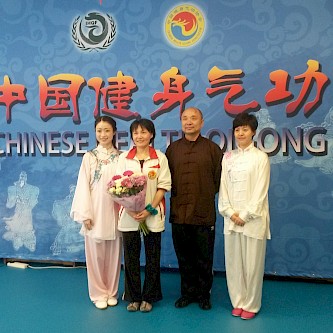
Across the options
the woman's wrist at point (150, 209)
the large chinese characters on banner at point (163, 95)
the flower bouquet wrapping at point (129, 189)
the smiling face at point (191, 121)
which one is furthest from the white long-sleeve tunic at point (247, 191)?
the large chinese characters on banner at point (163, 95)

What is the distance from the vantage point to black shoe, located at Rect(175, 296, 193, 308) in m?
3.16

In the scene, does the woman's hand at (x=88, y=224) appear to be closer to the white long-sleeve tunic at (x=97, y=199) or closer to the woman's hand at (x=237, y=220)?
the white long-sleeve tunic at (x=97, y=199)

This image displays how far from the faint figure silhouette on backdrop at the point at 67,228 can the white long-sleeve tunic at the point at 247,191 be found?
1802mm

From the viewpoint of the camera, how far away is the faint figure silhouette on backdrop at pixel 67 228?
4.21 metres

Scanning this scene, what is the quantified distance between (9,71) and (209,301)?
300 centimetres

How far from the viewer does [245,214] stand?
2898 mm

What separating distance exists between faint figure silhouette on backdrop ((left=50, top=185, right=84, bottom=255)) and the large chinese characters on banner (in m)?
0.01

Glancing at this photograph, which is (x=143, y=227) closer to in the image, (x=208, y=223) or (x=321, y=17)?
(x=208, y=223)

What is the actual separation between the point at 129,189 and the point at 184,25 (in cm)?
183

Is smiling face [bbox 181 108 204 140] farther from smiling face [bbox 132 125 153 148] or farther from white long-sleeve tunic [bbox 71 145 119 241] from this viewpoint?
white long-sleeve tunic [bbox 71 145 119 241]

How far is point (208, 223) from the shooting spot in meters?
3.09

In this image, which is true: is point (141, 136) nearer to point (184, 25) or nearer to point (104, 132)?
point (104, 132)

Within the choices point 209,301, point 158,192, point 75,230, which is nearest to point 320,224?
point 209,301

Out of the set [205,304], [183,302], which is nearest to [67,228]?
[183,302]
